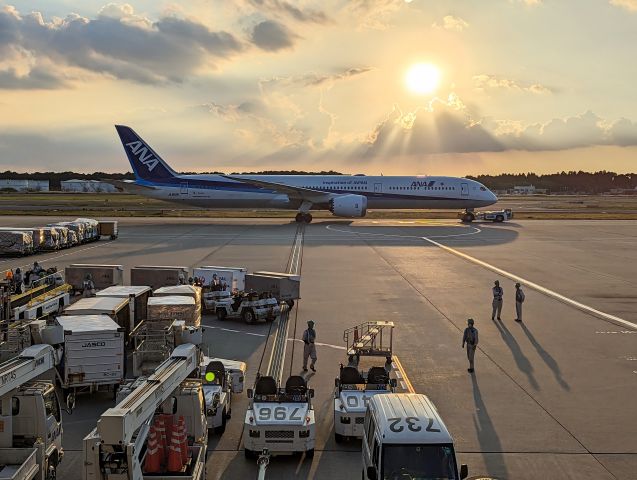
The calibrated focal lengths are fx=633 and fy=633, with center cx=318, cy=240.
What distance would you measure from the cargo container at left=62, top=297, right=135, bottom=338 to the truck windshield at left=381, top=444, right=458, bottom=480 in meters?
12.2

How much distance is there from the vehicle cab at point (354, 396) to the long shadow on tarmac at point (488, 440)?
248cm

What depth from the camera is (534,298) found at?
111ft

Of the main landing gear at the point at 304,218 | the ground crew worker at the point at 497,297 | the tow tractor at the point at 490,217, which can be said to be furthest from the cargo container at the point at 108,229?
the tow tractor at the point at 490,217

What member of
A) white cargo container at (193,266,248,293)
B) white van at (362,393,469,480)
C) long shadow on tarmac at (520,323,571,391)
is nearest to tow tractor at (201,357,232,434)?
white van at (362,393,469,480)

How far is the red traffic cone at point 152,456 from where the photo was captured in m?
11.2

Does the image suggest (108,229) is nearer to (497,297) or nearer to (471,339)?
(497,297)

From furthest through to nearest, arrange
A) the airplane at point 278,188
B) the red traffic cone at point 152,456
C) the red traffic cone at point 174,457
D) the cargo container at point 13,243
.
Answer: the airplane at point 278,188, the cargo container at point 13,243, the red traffic cone at point 174,457, the red traffic cone at point 152,456

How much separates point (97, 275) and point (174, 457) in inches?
924

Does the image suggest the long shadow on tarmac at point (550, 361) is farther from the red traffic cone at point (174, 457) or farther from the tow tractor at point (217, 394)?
the red traffic cone at point (174, 457)

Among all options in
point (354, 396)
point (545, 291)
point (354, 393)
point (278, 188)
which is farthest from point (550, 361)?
point (278, 188)

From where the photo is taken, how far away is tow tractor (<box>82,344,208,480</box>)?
947 centimetres

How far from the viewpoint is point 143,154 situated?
246 ft

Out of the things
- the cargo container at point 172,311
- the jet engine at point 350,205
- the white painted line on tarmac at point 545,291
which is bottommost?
the white painted line on tarmac at point 545,291

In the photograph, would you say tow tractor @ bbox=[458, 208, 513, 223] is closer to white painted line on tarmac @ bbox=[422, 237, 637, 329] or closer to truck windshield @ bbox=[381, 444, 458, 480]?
white painted line on tarmac @ bbox=[422, 237, 637, 329]
